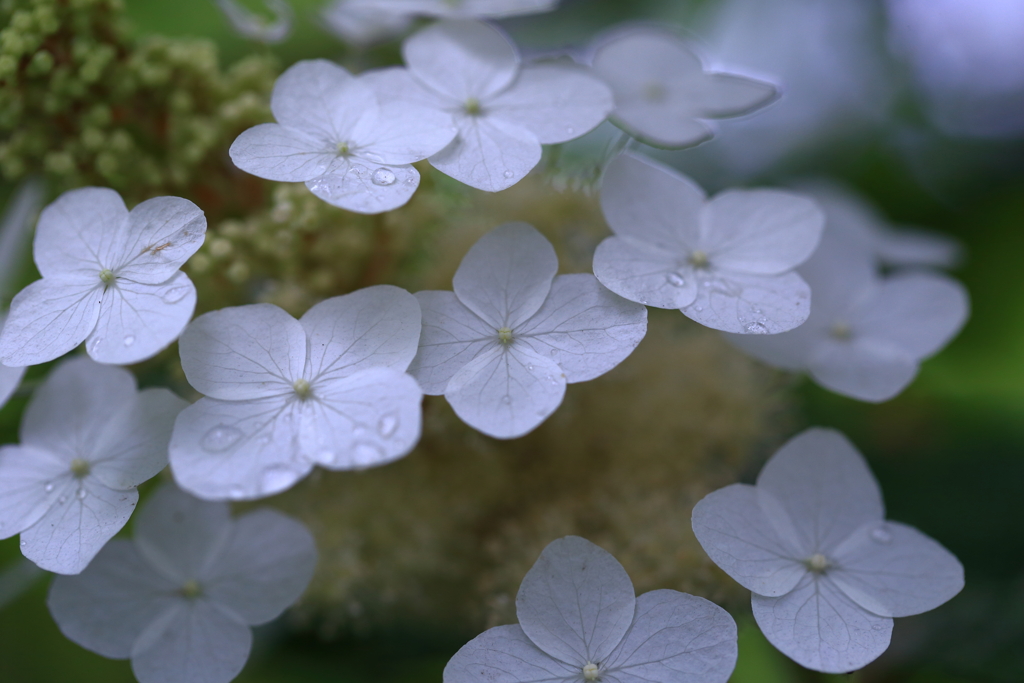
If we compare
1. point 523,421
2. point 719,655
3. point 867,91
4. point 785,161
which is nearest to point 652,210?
point 523,421

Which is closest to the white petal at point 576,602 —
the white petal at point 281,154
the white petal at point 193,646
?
the white petal at point 193,646

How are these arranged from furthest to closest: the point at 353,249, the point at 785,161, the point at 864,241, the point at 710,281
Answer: the point at 785,161 → the point at 864,241 → the point at 353,249 → the point at 710,281

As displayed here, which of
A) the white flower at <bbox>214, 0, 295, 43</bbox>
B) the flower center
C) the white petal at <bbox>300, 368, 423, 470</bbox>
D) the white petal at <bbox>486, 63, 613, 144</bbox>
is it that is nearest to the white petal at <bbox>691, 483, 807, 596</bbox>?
the white petal at <bbox>300, 368, 423, 470</bbox>

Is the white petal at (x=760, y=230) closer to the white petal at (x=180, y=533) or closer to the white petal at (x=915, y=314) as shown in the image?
the white petal at (x=915, y=314)

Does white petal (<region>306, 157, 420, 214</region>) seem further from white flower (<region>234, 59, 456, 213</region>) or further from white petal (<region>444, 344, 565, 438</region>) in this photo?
white petal (<region>444, 344, 565, 438</region>)

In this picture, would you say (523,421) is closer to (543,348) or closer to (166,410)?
(543,348)

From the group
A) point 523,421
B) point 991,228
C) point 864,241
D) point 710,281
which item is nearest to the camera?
point 523,421

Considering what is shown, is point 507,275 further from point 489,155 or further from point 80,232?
point 80,232
